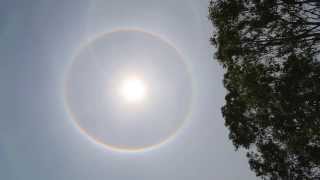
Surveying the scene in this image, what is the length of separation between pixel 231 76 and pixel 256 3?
128 inches

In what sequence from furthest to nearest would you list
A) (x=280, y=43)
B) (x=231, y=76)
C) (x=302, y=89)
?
(x=231, y=76)
(x=280, y=43)
(x=302, y=89)

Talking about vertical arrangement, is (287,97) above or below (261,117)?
above

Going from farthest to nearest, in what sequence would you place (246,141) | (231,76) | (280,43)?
(246,141), (231,76), (280,43)

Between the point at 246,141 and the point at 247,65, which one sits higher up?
the point at 247,65

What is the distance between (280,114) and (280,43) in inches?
116

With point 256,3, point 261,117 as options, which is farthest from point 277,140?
point 256,3

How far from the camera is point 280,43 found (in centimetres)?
1295

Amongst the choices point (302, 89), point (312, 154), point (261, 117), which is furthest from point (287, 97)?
point (312, 154)

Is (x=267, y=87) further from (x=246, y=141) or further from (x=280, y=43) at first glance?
(x=246, y=141)

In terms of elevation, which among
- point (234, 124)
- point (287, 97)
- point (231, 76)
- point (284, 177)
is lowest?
point (284, 177)

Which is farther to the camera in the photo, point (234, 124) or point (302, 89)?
point (234, 124)

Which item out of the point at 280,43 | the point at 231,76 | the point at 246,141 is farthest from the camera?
the point at 246,141

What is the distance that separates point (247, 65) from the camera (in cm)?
1330

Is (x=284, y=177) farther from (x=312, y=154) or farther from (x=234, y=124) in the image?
(x=234, y=124)
